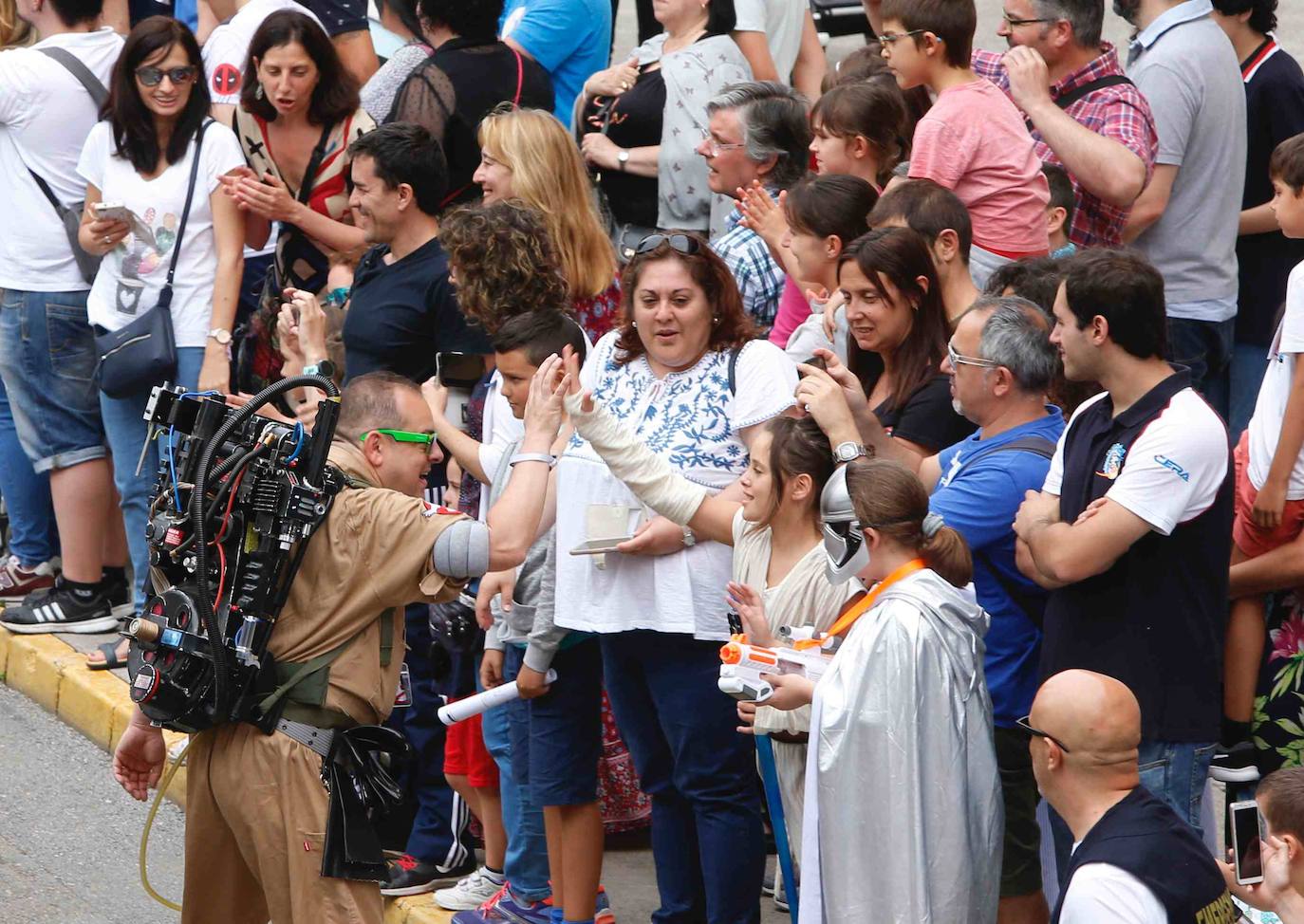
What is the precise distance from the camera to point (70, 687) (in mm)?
7750

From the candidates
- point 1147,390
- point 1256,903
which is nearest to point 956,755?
point 1256,903

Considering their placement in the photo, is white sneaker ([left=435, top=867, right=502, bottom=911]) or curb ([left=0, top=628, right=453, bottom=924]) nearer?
white sneaker ([left=435, top=867, right=502, bottom=911])

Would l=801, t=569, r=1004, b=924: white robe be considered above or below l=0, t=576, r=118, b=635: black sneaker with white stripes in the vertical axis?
above

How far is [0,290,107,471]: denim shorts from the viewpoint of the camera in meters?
7.91

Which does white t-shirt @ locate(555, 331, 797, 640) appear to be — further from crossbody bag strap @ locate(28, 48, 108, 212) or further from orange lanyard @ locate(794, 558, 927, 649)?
crossbody bag strap @ locate(28, 48, 108, 212)

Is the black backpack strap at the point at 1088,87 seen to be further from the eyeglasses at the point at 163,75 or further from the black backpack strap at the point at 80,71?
the black backpack strap at the point at 80,71

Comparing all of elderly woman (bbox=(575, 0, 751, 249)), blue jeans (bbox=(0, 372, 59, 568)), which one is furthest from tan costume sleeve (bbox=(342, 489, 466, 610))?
blue jeans (bbox=(0, 372, 59, 568))

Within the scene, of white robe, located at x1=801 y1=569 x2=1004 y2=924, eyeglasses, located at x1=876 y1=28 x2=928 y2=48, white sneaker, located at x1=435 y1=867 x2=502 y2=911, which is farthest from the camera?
white sneaker, located at x1=435 y1=867 x2=502 y2=911

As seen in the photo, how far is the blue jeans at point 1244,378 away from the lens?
661cm

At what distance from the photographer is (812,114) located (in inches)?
235

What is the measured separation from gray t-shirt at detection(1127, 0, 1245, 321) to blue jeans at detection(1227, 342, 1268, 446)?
14.7 inches

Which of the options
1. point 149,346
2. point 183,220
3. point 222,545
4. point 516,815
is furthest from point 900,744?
point 183,220

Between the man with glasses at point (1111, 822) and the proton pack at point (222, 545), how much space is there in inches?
72.1

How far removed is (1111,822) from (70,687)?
5550mm
